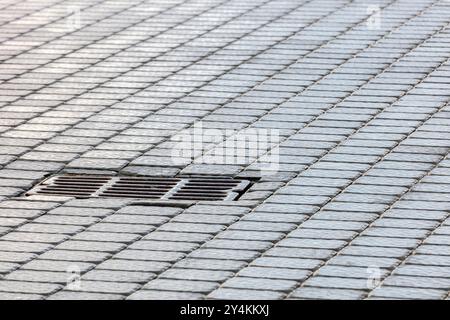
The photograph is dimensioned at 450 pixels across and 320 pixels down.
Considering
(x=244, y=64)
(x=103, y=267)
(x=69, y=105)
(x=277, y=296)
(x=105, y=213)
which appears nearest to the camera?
(x=277, y=296)

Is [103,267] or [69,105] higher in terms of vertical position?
[69,105]

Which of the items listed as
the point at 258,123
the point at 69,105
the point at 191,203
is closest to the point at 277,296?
the point at 191,203

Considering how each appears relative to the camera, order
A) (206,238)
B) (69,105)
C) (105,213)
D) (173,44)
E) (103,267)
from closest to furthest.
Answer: (103,267) < (206,238) < (105,213) < (69,105) < (173,44)

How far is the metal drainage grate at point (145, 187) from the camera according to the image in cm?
734

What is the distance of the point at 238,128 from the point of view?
27.7 feet

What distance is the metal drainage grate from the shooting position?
7.34 metres

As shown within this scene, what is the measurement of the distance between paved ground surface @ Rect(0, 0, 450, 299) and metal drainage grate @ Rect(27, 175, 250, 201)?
0.11 metres

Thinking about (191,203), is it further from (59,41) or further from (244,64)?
(59,41)

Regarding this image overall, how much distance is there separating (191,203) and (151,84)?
2.54 meters

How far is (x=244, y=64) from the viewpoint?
396 inches

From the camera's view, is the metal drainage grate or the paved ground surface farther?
the metal drainage grate

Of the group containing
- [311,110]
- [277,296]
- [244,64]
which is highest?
[244,64]

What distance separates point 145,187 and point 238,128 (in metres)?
1.15

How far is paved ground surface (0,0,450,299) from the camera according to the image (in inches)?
240
